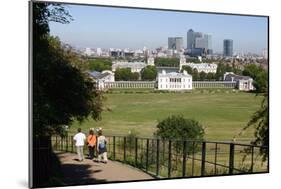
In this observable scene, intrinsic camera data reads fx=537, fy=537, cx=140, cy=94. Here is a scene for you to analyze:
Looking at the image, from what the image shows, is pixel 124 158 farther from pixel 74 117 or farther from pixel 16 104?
pixel 16 104

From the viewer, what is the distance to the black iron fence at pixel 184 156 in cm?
523

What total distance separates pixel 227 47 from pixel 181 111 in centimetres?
84

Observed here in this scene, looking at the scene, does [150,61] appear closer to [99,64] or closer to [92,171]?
[99,64]

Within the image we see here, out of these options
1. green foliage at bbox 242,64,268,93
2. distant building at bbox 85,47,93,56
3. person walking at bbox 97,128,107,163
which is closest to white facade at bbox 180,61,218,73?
green foliage at bbox 242,64,268,93

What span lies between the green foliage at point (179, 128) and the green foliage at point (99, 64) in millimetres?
775

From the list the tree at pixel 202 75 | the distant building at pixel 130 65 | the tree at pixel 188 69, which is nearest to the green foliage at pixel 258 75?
the tree at pixel 202 75

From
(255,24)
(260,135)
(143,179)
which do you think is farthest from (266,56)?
(143,179)

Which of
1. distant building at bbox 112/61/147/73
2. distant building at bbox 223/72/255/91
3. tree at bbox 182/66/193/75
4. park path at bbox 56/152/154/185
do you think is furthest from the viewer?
distant building at bbox 223/72/255/91

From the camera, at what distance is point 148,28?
528 cm

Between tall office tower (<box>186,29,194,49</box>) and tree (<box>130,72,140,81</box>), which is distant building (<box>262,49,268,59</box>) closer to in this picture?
tall office tower (<box>186,29,194,49</box>)

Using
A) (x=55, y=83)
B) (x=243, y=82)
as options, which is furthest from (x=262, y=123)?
(x=55, y=83)

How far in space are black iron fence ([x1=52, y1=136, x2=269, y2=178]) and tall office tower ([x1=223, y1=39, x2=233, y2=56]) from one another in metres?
0.93

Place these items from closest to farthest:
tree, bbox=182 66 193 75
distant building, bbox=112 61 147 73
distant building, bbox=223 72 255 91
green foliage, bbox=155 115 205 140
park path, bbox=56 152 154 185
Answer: park path, bbox=56 152 154 185
distant building, bbox=112 61 147 73
green foliage, bbox=155 115 205 140
tree, bbox=182 66 193 75
distant building, bbox=223 72 255 91

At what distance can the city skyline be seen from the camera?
500cm
